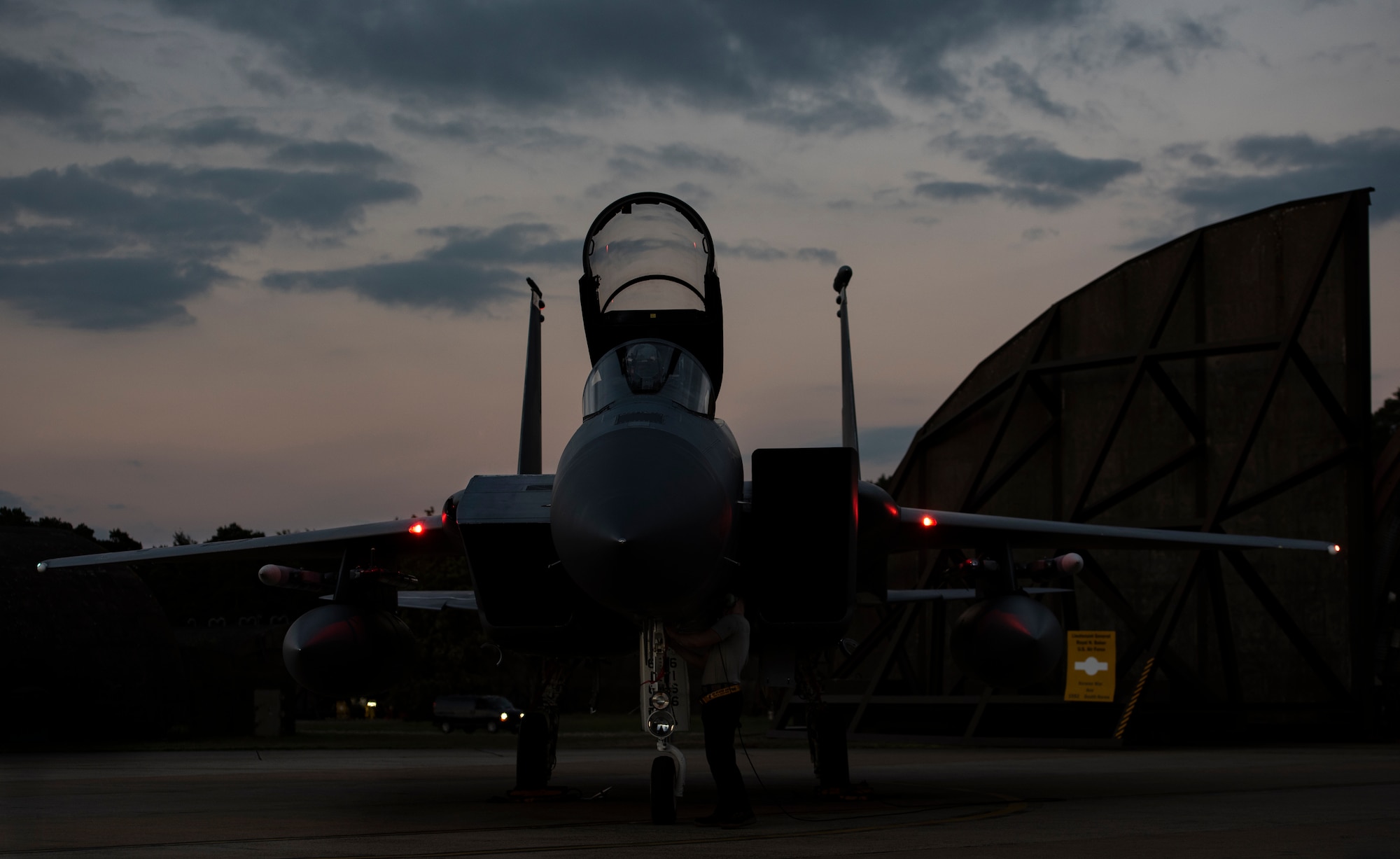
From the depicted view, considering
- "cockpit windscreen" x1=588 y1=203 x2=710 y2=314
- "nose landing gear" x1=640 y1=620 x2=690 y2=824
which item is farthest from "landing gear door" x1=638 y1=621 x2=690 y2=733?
"cockpit windscreen" x1=588 y1=203 x2=710 y2=314

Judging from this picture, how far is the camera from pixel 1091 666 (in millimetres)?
23578

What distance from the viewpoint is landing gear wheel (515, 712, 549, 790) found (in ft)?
37.7

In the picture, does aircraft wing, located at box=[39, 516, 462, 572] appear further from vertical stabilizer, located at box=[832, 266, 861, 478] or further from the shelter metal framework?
the shelter metal framework

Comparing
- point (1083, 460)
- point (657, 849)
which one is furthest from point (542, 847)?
point (1083, 460)

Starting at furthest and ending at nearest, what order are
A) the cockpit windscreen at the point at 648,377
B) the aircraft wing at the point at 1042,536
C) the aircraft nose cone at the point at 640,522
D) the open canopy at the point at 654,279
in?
the aircraft wing at the point at 1042,536 < the open canopy at the point at 654,279 < the cockpit windscreen at the point at 648,377 < the aircraft nose cone at the point at 640,522

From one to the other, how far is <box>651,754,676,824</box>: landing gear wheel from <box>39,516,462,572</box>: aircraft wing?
370 centimetres

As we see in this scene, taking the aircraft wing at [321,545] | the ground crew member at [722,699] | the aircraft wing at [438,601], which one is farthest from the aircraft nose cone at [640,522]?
the aircraft wing at [438,601]

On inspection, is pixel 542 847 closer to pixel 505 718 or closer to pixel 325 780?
pixel 325 780

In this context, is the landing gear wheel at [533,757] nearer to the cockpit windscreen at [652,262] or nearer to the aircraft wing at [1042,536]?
the aircraft wing at [1042,536]

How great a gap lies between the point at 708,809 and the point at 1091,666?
14986mm

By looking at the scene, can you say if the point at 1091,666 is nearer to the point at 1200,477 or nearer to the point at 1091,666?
the point at 1091,666

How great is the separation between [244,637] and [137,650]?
19.2 meters

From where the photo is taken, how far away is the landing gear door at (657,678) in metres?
8.18

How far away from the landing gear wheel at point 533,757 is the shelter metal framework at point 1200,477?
42.3ft
